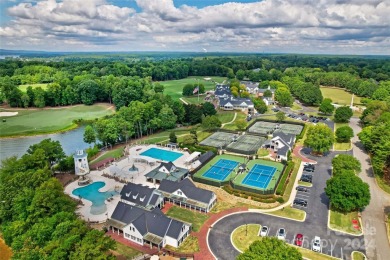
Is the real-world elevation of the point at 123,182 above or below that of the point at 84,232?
below

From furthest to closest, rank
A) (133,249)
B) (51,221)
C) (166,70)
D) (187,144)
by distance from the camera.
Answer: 1. (166,70)
2. (187,144)
3. (133,249)
4. (51,221)

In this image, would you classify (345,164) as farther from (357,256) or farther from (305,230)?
(357,256)

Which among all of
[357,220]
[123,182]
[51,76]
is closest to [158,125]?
[123,182]

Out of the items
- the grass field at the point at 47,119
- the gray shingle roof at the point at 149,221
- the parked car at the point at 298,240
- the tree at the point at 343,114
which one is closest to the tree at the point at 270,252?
the parked car at the point at 298,240

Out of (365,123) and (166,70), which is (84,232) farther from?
(166,70)

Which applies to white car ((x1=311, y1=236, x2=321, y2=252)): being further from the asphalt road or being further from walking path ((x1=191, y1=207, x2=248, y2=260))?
walking path ((x1=191, y1=207, x2=248, y2=260))
